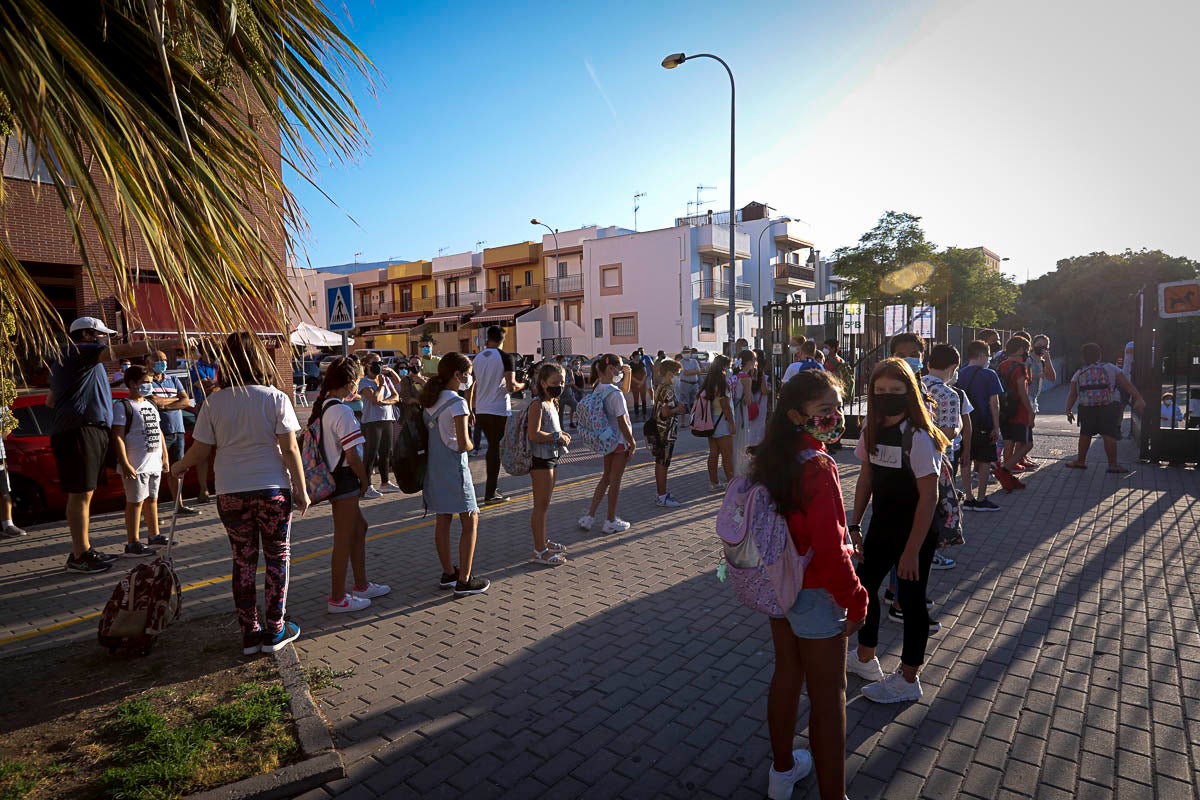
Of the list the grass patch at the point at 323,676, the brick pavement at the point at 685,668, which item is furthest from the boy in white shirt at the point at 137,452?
the grass patch at the point at 323,676

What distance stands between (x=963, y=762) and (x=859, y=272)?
142 ft

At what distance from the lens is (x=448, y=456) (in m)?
5.01

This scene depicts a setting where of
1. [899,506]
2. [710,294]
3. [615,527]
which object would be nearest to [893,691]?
[899,506]

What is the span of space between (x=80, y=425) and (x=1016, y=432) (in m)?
10.2

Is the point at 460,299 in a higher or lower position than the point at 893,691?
higher

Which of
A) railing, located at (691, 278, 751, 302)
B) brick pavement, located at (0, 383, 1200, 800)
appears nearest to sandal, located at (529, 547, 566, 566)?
brick pavement, located at (0, 383, 1200, 800)

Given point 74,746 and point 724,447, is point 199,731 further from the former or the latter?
point 724,447

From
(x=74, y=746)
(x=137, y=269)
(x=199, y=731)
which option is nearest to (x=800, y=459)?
(x=137, y=269)

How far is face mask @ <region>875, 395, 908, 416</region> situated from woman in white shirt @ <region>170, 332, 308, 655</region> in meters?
3.32

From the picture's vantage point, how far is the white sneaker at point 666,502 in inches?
318

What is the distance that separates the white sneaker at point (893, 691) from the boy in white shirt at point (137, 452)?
6296 millimetres

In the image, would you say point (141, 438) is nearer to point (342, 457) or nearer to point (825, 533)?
point (342, 457)

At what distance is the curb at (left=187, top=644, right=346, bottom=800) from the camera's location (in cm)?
282

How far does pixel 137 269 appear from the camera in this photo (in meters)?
2.23
